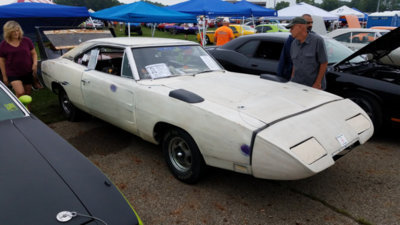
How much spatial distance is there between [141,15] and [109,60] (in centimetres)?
441

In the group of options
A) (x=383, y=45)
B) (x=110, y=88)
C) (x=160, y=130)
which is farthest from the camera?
(x=383, y=45)

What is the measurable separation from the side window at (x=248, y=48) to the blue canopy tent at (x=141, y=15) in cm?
378

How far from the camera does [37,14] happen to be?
7.88 meters

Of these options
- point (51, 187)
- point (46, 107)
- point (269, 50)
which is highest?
point (269, 50)

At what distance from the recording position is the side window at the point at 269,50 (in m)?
5.25

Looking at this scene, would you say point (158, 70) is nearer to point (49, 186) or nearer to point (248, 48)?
point (49, 186)

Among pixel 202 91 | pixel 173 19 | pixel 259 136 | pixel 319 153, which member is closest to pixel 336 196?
pixel 319 153

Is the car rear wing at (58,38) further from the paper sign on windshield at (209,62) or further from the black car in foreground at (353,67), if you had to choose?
the paper sign on windshield at (209,62)

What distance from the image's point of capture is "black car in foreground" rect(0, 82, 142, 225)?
1514 millimetres

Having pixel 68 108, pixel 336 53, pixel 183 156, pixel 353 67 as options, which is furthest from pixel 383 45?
pixel 68 108

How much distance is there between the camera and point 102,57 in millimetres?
4340

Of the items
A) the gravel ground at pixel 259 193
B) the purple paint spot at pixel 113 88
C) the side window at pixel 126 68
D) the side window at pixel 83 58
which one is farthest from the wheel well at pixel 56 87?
the side window at pixel 126 68

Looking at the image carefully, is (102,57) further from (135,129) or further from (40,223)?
(40,223)

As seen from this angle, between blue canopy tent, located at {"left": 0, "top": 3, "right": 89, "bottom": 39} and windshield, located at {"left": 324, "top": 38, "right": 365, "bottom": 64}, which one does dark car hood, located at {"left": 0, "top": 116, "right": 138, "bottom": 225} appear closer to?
windshield, located at {"left": 324, "top": 38, "right": 365, "bottom": 64}
